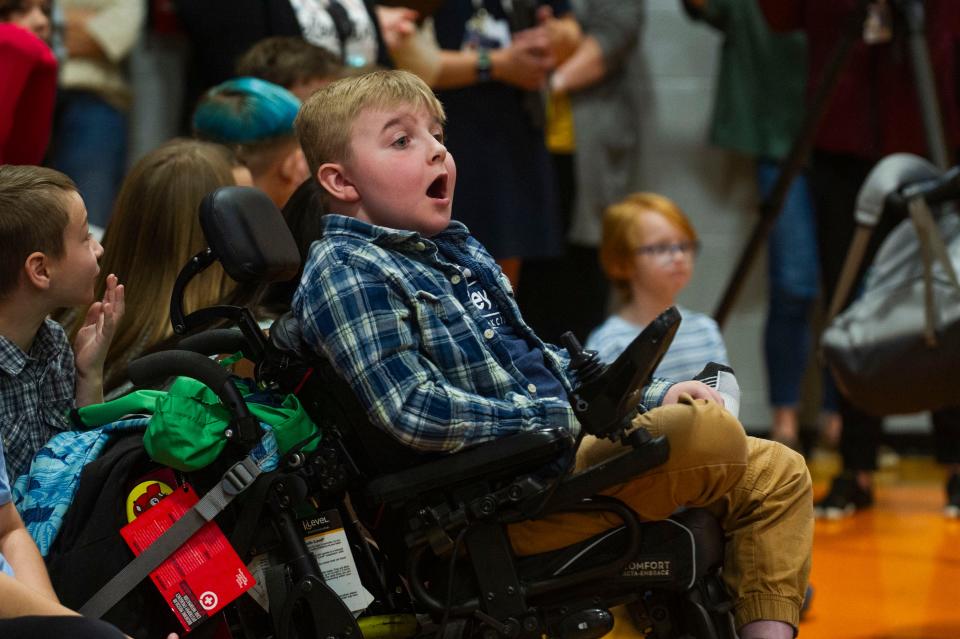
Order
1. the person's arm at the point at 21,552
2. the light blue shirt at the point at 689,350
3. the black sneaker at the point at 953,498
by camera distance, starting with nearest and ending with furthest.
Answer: the person's arm at the point at 21,552 → the light blue shirt at the point at 689,350 → the black sneaker at the point at 953,498

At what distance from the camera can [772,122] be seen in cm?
517

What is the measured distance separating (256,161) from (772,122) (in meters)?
2.48

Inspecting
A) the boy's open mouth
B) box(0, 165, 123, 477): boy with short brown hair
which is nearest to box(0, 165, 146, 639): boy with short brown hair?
box(0, 165, 123, 477): boy with short brown hair

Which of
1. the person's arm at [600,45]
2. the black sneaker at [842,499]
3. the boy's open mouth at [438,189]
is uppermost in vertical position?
the boy's open mouth at [438,189]

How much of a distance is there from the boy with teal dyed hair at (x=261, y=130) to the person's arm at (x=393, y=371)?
3.73 ft

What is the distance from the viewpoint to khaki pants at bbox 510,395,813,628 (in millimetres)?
2094

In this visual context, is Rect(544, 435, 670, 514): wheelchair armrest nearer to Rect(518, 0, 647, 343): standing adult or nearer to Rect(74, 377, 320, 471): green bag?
Rect(74, 377, 320, 471): green bag

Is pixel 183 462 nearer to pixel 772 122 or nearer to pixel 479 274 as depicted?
pixel 479 274

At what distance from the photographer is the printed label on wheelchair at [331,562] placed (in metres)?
2.11

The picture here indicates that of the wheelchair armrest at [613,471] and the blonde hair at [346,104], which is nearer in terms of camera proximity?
the wheelchair armrest at [613,471]

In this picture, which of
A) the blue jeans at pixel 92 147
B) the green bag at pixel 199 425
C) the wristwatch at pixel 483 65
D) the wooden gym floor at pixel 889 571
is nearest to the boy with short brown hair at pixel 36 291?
the green bag at pixel 199 425

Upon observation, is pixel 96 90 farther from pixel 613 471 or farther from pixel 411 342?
pixel 613 471

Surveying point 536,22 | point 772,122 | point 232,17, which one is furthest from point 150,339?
point 772,122

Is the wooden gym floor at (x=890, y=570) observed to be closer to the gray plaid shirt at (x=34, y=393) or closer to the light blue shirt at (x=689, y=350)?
the light blue shirt at (x=689, y=350)
